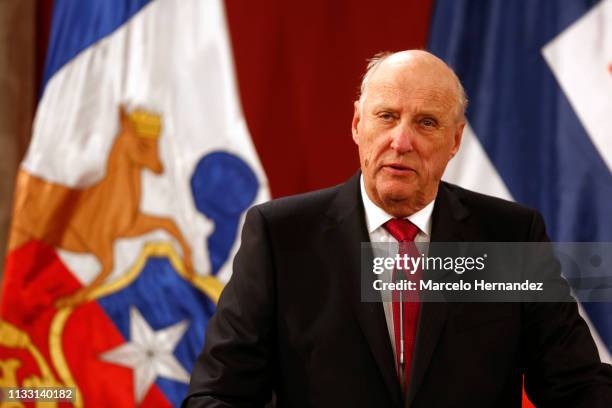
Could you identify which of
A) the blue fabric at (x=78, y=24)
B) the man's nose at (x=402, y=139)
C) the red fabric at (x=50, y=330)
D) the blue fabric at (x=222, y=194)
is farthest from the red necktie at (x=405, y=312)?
the blue fabric at (x=78, y=24)

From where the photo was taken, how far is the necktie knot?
1.52 metres

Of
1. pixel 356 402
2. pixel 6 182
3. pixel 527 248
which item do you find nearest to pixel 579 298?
pixel 527 248

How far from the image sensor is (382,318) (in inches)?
55.6

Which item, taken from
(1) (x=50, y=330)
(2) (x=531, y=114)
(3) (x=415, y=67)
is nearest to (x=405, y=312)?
(3) (x=415, y=67)

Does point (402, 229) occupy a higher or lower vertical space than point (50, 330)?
higher

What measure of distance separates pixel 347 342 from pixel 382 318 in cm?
8

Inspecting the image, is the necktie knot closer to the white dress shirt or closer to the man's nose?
the white dress shirt

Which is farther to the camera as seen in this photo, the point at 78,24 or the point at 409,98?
the point at 78,24

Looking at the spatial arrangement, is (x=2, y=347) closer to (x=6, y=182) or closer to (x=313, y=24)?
(x=6, y=182)

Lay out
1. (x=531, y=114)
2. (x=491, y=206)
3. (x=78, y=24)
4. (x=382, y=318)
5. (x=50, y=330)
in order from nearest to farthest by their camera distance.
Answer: (x=382, y=318) < (x=491, y=206) < (x=531, y=114) < (x=50, y=330) < (x=78, y=24)

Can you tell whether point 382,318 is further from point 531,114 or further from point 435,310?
point 531,114

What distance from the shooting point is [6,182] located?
3086 millimetres

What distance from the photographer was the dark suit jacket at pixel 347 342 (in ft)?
4.54

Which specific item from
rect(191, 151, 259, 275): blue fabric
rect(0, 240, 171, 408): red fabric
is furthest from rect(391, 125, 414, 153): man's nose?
rect(0, 240, 171, 408): red fabric
